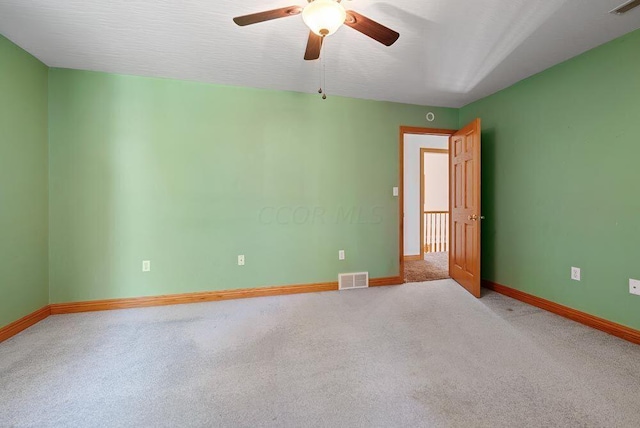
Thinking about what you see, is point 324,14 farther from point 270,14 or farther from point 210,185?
point 210,185

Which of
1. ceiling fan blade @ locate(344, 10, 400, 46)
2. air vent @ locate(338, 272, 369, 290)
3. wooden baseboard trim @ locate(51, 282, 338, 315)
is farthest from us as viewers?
air vent @ locate(338, 272, 369, 290)

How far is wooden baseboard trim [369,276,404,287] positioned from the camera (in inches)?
136

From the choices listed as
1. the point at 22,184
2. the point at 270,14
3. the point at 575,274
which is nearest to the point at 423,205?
the point at 575,274

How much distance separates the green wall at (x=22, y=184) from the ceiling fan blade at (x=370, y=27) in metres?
2.74

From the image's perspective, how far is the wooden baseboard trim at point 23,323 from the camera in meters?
2.10

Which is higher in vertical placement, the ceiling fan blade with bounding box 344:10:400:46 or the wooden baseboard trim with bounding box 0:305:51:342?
the ceiling fan blade with bounding box 344:10:400:46

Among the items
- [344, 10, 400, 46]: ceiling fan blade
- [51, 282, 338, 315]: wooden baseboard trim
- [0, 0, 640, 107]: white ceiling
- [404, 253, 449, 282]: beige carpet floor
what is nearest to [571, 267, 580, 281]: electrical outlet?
[404, 253, 449, 282]: beige carpet floor

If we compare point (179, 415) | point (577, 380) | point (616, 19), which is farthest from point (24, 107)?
point (616, 19)

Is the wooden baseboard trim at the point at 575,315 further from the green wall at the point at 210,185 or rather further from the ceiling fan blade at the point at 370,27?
the ceiling fan blade at the point at 370,27

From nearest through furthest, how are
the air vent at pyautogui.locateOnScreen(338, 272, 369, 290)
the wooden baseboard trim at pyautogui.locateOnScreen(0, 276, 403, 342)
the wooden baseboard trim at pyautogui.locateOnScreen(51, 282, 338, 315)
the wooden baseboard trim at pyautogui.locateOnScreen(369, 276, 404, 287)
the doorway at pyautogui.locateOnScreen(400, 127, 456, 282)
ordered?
the wooden baseboard trim at pyautogui.locateOnScreen(0, 276, 403, 342), the wooden baseboard trim at pyautogui.locateOnScreen(51, 282, 338, 315), the air vent at pyautogui.locateOnScreen(338, 272, 369, 290), the wooden baseboard trim at pyautogui.locateOnScreen(369, 276, 404, 287), the doorway at pyautogui.locateOnScreen(400, 127, 456, 282)

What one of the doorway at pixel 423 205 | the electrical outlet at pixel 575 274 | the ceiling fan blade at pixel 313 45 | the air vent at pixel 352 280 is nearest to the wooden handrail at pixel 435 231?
the doorway at pixel 423 205

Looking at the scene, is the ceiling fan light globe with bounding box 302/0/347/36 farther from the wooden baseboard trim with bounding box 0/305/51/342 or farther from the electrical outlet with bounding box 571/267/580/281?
the wooden baseboard trim with bounding box 0/305/51/342

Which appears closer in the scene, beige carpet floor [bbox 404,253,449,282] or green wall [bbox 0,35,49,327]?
green wall [bbox 0,35,49,327]

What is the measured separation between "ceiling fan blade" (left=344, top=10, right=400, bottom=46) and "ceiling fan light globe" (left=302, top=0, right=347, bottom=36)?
6 centimetres
